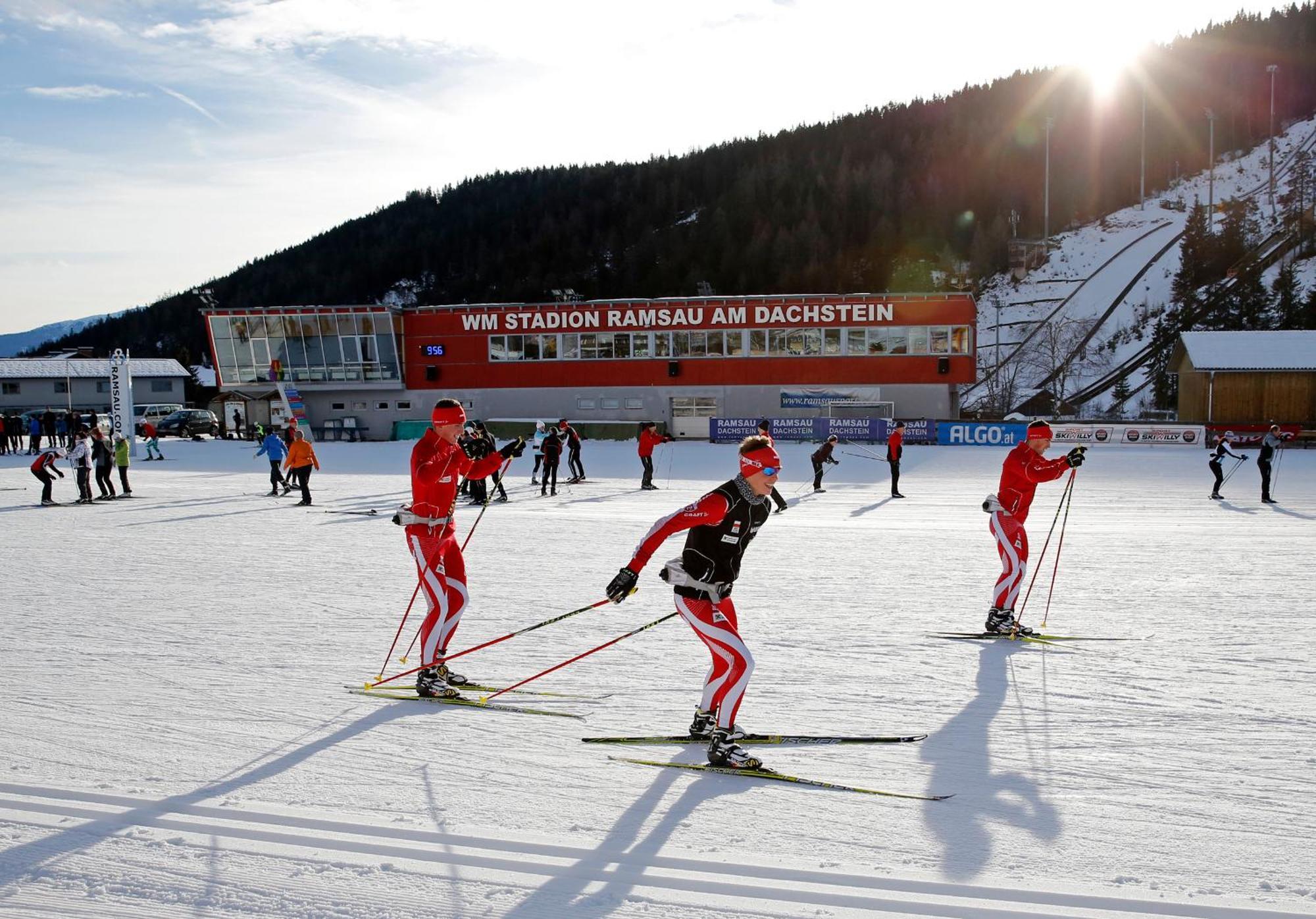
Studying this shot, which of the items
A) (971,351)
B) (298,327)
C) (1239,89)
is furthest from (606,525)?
(1239,89)

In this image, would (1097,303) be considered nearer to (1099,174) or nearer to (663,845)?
(1099,174)

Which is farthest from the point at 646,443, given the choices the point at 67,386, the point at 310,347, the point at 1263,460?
the point at 67,386

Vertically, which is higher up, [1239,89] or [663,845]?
[1239,89]

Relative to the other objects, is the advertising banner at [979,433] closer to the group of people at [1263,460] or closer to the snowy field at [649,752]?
the group of people at [1263,460]

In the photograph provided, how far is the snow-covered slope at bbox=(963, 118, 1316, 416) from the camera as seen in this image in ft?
231

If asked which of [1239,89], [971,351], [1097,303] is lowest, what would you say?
[971,351]

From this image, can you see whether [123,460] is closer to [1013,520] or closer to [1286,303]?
[1013,520]

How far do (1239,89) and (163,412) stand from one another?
4509 inches

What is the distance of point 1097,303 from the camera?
251ft

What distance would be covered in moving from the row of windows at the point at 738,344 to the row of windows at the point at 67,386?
40732 millimetres

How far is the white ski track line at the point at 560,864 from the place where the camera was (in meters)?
3.47

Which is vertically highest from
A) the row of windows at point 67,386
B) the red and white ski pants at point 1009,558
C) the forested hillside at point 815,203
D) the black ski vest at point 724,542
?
the forested hillside at point 815,203

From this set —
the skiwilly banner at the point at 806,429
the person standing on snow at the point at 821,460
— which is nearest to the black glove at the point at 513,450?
the person standing on snow at the point at 821,460

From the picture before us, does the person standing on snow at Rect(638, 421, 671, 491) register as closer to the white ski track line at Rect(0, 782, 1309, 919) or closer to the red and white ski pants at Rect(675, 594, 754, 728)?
the red and white ski pants at Rect(675, 594, 754, 728)
